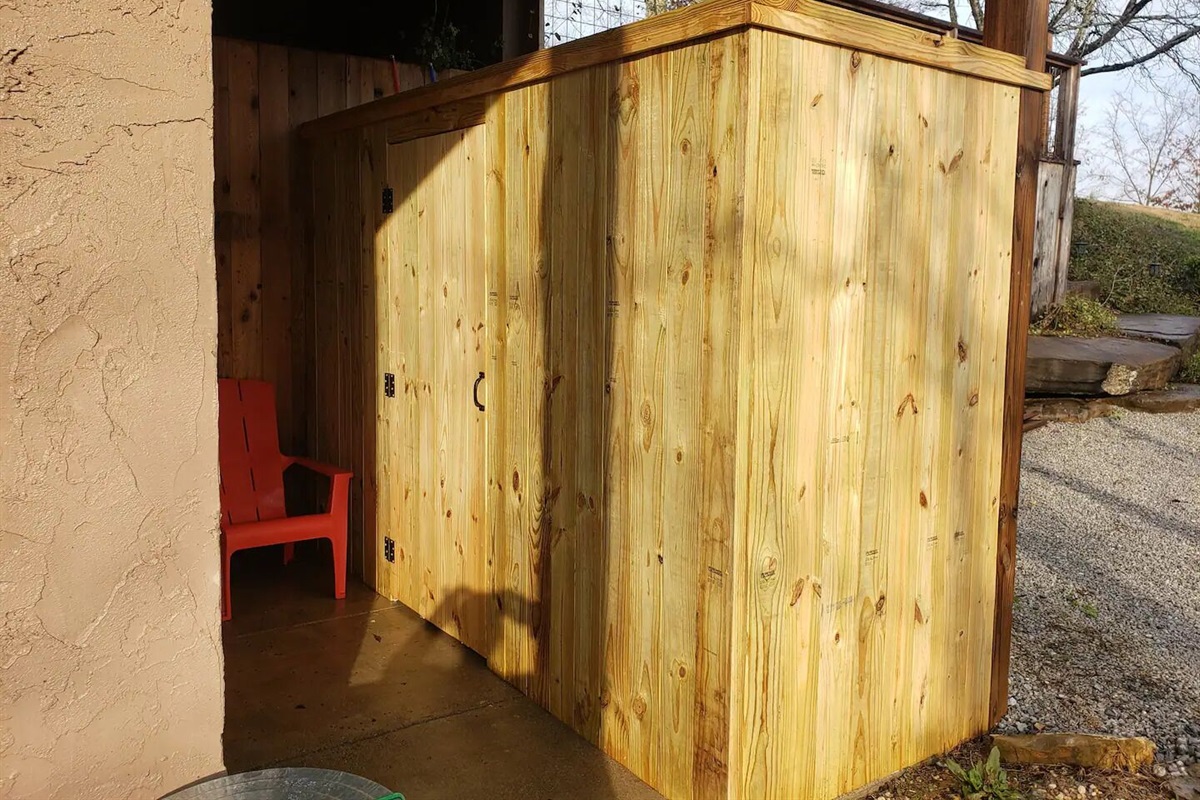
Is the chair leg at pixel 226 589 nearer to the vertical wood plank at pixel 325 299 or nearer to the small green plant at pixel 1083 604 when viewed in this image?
the vertical wood plank at pixel 325 299

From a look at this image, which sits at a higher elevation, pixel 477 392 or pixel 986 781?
pixel 477 392

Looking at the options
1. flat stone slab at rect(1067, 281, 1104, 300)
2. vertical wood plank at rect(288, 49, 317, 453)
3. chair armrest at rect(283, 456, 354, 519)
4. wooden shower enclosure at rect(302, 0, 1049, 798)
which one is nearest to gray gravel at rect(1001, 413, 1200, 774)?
wooden shower enclosure at rect(302, 0, 1049, 798)

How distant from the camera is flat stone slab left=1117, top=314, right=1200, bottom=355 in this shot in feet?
25.4

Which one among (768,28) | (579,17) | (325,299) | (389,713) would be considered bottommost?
(389,713)

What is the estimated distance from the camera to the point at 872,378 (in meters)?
2.62

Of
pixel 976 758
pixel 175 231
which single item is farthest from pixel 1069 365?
pixel 175 231

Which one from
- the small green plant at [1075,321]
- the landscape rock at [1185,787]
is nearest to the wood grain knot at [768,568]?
the landscape rock at [1185,787]

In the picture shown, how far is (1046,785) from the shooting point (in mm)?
2803

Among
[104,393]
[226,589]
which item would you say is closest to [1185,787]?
[104,393]

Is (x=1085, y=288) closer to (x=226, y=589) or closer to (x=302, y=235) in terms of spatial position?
(x=302, y=235)

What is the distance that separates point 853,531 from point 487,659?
1.48 meters

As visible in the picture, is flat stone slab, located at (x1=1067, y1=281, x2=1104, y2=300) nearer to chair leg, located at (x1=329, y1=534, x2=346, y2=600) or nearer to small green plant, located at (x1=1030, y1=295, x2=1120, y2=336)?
small green plant, located at (x1=1030, y1=295, x2=1120, y2=336)

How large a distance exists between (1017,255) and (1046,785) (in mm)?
1438

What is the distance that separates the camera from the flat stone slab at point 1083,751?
287cm
